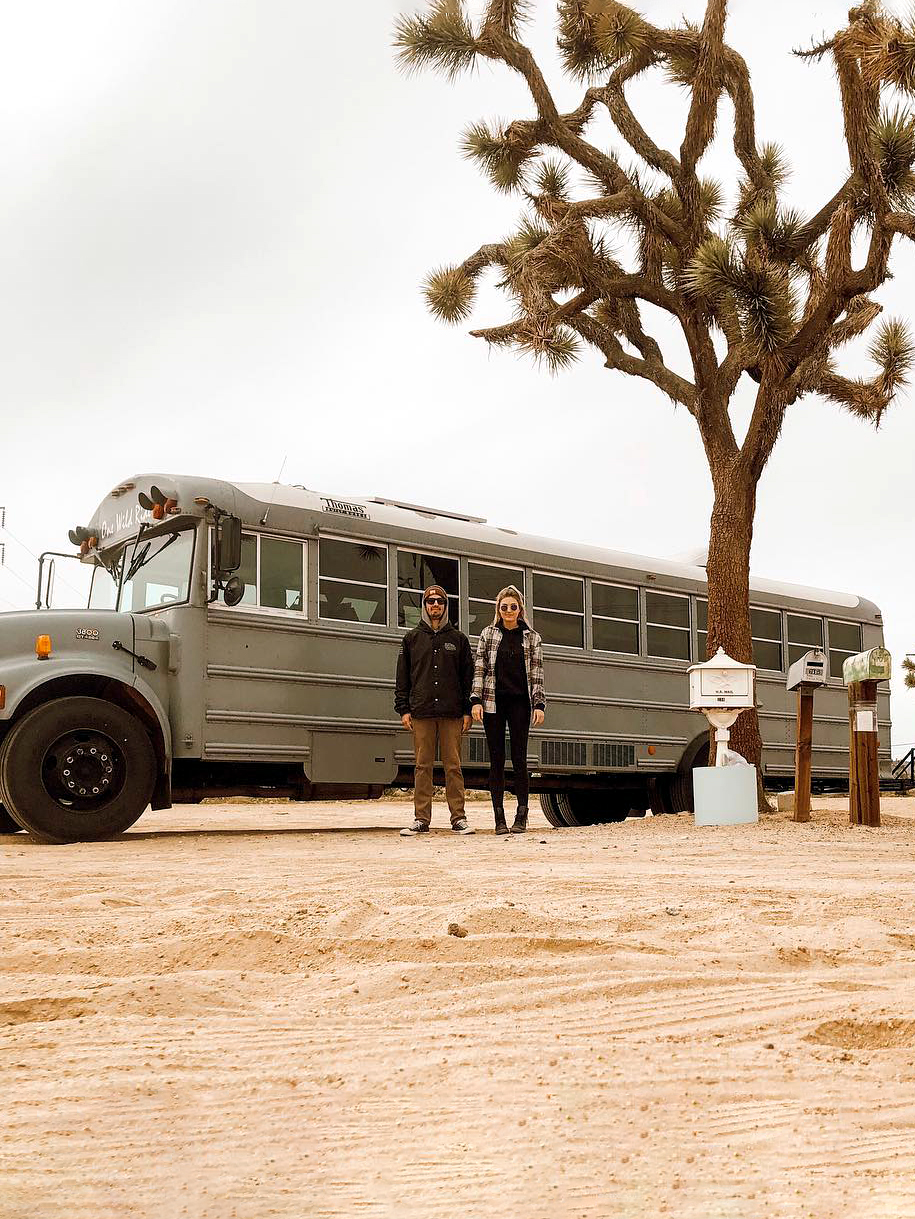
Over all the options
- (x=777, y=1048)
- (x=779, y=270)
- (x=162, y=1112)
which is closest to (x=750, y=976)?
(x=777, y=1048)

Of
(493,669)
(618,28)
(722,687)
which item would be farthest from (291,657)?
(618,28)

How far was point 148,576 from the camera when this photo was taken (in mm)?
10250

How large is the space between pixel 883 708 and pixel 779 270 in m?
6.13

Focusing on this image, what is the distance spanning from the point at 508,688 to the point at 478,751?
183 cm

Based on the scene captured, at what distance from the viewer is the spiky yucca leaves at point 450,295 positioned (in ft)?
47.8

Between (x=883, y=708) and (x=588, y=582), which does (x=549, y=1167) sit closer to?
(x=588, y=582)

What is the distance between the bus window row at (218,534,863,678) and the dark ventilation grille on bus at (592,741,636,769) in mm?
974

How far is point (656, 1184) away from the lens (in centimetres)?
216

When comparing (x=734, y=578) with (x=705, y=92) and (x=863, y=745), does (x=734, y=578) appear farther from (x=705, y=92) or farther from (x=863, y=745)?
(x=705, y=92)

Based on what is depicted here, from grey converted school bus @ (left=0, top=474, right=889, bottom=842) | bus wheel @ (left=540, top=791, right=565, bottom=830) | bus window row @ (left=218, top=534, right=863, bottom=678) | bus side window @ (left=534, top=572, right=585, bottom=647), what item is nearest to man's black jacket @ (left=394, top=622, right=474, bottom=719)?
grey converted school bus @ (left=0, top=474, right=889, bottom=842)

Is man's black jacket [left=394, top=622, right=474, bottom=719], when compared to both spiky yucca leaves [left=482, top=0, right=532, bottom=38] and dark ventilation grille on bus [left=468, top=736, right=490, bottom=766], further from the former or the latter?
spiky yucca leaves [left=482, top=0, right=532, bottom=38]

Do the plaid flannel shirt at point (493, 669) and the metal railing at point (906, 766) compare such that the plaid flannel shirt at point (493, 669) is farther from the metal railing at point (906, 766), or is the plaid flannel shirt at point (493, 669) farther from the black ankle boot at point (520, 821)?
the metal railing at point (906, 766)

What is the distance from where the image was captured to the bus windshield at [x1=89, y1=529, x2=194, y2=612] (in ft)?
32.7

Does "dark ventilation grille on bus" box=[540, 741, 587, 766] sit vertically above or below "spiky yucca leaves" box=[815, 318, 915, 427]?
below
